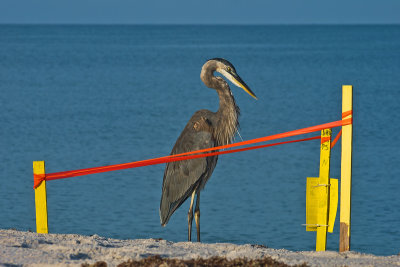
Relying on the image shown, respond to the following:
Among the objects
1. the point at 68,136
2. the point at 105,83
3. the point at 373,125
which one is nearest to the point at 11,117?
the point at 68,136

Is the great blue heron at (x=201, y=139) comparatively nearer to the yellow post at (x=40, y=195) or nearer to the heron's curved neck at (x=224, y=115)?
the heron's curved neck at (x=224, y=115)

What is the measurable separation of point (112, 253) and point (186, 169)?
228 centimetres

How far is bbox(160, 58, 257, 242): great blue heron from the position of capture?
28.0ft

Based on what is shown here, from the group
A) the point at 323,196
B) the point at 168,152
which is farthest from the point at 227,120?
the point at 168,152

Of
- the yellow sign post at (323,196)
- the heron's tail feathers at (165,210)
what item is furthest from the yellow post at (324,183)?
the heron's tail feathers at (165,210)

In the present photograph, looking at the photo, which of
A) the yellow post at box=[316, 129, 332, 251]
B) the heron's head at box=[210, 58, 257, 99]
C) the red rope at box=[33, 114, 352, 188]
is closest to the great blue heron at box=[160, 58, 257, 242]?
the heron's head at box=[210, 58, 257, 99]

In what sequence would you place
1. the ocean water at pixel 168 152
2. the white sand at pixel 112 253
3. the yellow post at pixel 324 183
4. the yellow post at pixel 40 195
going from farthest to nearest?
the ocean water at pixel 168 152 < the yellow post at pixel 40 195 < the yellow post at pixel 324 183 < the white sand at pixel 112 253

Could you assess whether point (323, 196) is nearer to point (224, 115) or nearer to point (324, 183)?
point (324, 183)

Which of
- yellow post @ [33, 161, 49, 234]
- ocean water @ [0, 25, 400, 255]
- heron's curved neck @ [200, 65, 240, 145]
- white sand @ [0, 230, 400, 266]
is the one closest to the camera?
white sand @ [0, 230, 400, 266]

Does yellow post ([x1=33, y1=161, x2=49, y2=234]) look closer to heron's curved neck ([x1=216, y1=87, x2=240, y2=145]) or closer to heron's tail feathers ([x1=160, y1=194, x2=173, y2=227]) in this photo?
heron's tail feathers ([x1=160, y1=194, x2=173, y2=227])

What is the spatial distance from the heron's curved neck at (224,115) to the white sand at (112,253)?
1.60m

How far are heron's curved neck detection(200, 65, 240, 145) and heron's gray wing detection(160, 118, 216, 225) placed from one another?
151 millimetres

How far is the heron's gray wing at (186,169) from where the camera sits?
27.8 feet

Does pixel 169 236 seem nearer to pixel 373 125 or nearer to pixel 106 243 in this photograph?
pixel 106 243
